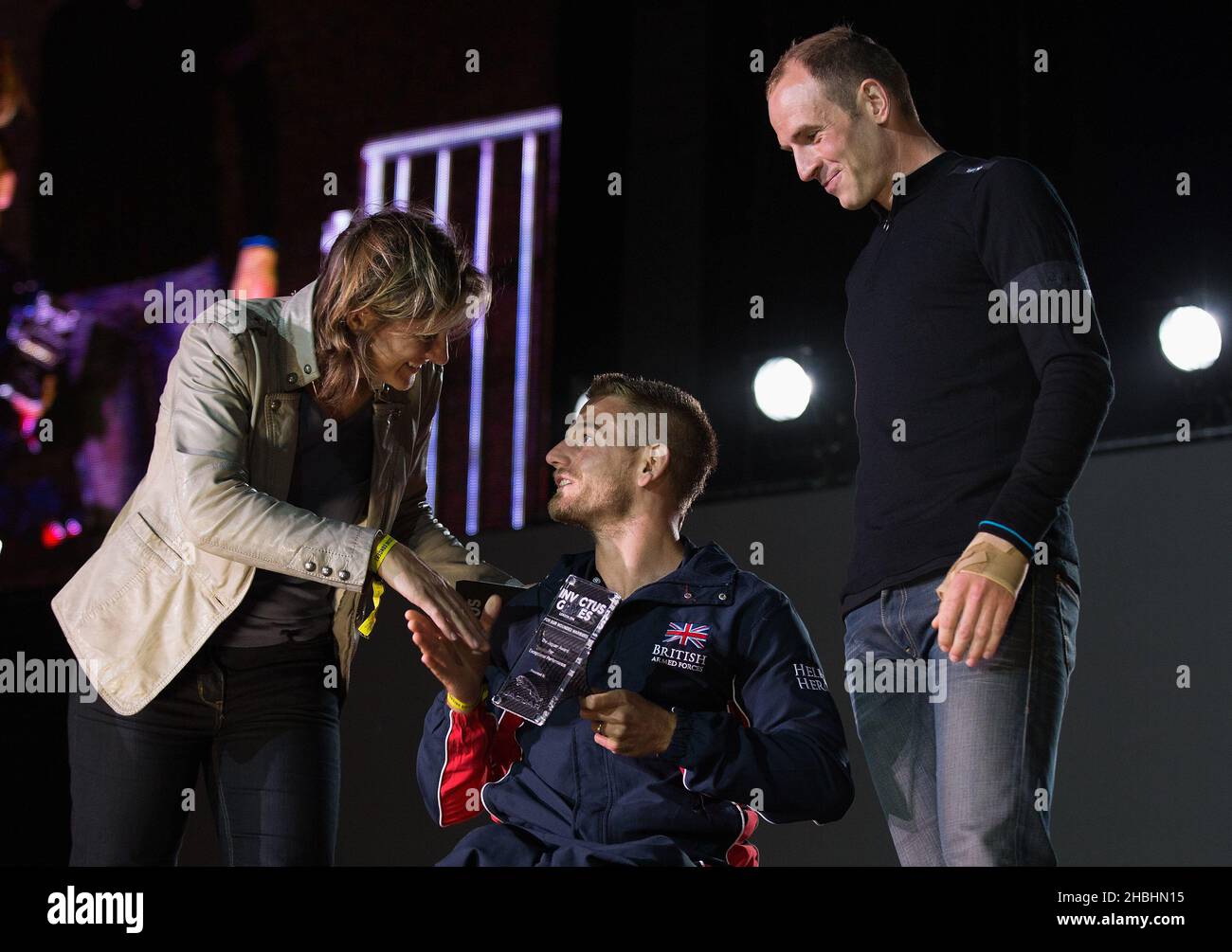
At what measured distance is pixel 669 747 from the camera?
1808 mm

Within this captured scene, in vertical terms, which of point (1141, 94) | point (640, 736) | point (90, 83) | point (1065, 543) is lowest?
point (640, 736)

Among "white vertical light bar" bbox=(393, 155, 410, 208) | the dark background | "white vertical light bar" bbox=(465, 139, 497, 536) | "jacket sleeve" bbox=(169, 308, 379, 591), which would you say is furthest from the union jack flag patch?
"white vertical light bar" bbox=(393, 155, 410, 208)

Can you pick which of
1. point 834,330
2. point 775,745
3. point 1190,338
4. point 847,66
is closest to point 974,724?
point 775,745

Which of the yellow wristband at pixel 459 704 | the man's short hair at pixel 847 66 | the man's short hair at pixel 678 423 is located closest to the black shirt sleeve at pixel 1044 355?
the man's short hair at pixel 847 66

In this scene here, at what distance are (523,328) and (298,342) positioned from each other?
2.74 meters

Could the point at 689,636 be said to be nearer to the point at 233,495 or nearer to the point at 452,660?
the point at 452,660

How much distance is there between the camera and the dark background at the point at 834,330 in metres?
3.03

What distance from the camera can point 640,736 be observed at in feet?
5.80

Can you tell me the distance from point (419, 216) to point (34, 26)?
4.15 meters

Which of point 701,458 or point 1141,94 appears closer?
point 701,458
